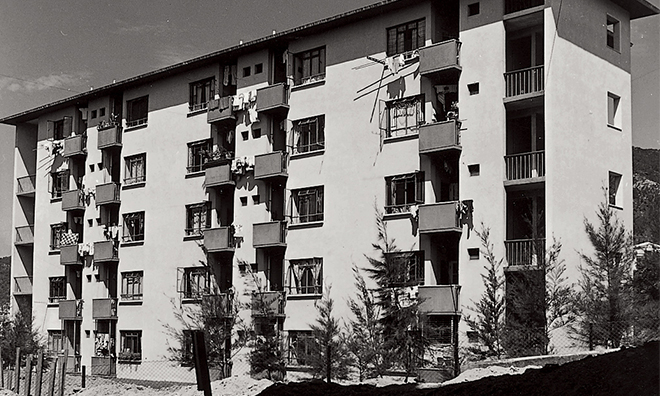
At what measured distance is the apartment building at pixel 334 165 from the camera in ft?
126

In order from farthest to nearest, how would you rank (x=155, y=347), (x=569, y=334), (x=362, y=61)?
(x=155, y=347) → (x=362, y=61) → (x=569, y=334)

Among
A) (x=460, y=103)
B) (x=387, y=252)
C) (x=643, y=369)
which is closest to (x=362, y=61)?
(x=460, y=103)

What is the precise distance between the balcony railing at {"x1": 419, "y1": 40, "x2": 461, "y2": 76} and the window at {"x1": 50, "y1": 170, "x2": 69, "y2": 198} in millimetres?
30651

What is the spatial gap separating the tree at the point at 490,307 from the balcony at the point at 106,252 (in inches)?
1035

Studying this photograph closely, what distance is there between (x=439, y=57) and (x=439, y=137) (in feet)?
11.0

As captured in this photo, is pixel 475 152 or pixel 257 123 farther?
pixel 257 123

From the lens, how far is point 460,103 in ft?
130

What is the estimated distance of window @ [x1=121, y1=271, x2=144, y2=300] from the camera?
55250 mm

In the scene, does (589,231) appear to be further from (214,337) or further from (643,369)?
(643,369)

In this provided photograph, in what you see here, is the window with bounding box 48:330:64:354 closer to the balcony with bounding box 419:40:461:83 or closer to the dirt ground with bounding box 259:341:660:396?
the balcony with bounding box 419:40:461:83

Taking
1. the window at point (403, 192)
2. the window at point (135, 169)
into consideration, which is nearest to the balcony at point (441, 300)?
the window at point (403, 192)

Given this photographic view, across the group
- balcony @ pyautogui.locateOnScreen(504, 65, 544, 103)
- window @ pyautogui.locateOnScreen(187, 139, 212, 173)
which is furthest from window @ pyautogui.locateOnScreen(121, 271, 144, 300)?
balcony @ pyautogui.locateOnScreen(504, 65, 544, 103)

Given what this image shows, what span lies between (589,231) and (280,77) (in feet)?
61.4

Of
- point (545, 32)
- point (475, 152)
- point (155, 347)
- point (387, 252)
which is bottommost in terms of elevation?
point (155, 347)
